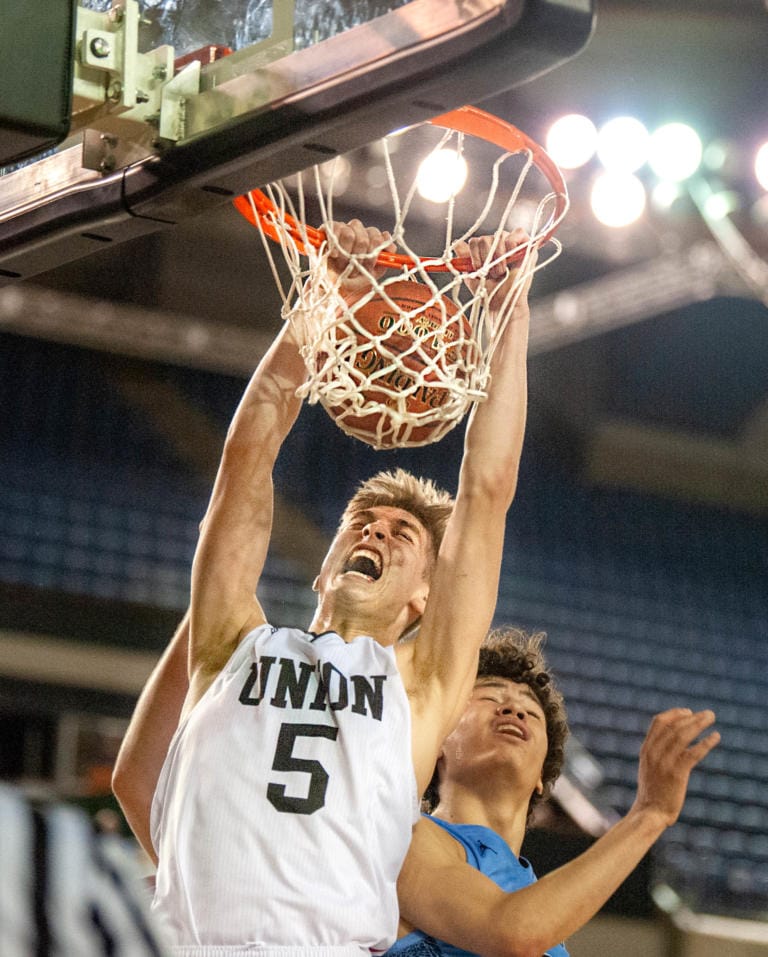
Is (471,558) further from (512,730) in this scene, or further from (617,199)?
(617,199)

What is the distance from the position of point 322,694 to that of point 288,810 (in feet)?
0.81

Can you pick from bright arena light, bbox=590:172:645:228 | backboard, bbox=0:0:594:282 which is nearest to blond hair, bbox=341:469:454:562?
backboard, bbox=0:0:594:282

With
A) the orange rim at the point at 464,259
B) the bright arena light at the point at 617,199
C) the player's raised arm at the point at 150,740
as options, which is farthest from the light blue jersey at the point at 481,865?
the bright arena light at the point at 617,199

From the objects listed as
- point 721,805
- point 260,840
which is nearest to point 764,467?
point 721,805

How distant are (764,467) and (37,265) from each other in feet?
32.0

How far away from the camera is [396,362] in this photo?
10.0 feet

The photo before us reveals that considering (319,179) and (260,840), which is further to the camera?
(319,179)

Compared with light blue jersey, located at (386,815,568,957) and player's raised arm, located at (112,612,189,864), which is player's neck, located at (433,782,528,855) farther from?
player's raised arm, located at (112,612,189,864)

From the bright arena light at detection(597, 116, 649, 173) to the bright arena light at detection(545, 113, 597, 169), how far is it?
0.51 ft

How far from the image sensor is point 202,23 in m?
2.75

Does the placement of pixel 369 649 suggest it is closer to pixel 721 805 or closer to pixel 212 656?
pixel 212 656

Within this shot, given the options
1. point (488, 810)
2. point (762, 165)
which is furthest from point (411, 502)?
point (762, 165)

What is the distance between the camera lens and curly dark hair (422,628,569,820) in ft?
11.5

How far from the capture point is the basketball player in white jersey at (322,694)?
A: 2764mm
